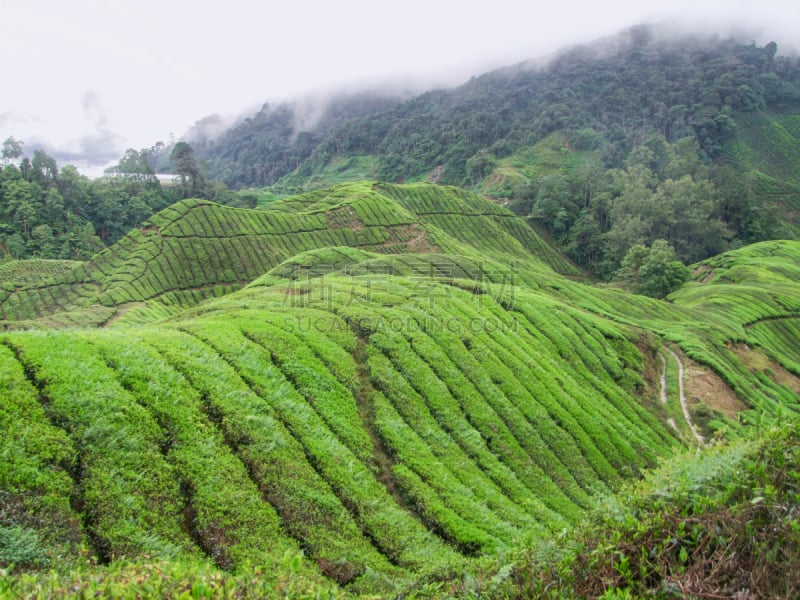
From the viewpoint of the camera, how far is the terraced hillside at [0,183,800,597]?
5527 millimetres

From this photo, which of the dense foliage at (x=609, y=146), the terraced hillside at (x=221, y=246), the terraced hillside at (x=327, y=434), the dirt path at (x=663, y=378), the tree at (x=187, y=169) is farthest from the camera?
the tree at (x=187, y=169)

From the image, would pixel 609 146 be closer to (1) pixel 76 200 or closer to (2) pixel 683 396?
(2) pixel 683 396

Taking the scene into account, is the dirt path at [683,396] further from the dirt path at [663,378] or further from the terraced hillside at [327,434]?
the terraced hillside at [327,434]

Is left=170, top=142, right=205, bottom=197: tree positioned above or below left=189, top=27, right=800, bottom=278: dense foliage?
above

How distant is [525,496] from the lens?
32.1ft

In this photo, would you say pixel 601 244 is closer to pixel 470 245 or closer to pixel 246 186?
pixel 470 245

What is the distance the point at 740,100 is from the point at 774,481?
5689 inches

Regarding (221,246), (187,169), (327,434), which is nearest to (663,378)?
(327,434)

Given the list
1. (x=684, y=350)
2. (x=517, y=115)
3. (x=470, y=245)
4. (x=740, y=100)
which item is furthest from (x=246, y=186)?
(x=684, y=350)

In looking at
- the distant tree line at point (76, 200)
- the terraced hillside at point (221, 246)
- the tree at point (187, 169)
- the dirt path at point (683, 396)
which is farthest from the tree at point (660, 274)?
the tree at point (187, 169)

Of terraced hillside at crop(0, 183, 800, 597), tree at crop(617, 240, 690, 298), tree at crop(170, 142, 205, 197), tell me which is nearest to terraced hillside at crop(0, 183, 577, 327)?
tree at crop(617, 240, 690, 298)

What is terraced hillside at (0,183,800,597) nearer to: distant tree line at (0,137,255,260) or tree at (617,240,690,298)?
tree at (617,240,690,298)

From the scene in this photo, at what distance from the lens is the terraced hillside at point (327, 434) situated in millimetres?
5527

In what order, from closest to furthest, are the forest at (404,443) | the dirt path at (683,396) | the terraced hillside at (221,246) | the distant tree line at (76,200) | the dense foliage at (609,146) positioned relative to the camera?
the forest at (404,443) → the dirt path at (683,396) → the terraced hillside at (221,246) → the distant tree line at (76,200) → the dense foliage at (609,146)
